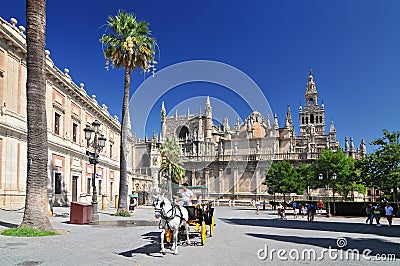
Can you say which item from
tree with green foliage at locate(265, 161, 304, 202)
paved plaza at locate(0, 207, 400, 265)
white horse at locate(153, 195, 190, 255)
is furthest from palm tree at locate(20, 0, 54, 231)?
tree with green foliage at locate(265, 161, 304, 202)

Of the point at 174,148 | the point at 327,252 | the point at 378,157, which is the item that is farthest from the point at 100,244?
the point at 174,148

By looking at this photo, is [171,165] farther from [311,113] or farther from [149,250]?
[311,113]

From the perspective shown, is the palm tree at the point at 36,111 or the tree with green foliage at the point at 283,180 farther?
the tree with green foliage at the point at 283,180

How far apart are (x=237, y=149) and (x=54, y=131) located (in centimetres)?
5201

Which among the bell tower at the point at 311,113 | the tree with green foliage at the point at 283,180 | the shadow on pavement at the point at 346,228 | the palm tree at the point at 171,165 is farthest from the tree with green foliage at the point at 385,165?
the bell tower at the point at 311,113

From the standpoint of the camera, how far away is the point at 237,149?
76.3 meters

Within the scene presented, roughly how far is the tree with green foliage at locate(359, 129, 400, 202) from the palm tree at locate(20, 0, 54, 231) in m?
26.8

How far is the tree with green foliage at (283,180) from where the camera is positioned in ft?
160

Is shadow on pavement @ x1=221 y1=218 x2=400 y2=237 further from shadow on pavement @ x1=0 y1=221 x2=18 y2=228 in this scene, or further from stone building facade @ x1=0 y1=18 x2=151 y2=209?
stone building facade @ x1=0 y1=18 x2=151 y2=209

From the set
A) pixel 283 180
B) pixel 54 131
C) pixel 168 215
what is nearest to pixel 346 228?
pixel 168 215

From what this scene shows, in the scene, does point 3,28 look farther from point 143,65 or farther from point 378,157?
point 378,157

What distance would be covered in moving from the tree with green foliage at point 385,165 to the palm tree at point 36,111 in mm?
26807

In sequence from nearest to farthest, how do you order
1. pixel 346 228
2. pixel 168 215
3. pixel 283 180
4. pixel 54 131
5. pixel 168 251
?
pixel 168 215, pixel 168 251, pixel 346 228, pixel 54 131, pixel 283 180

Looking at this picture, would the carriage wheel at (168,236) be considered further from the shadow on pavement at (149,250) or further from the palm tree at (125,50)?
the palm tree at (125,50)
